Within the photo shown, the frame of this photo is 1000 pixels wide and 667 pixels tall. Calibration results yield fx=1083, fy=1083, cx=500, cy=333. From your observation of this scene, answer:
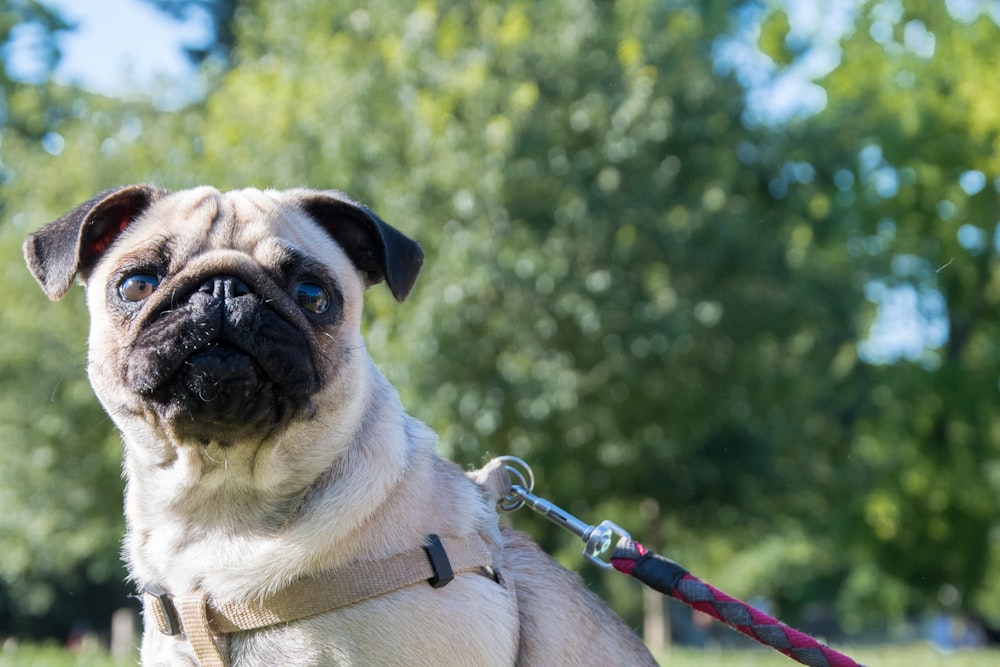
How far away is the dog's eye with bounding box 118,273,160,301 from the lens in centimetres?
377

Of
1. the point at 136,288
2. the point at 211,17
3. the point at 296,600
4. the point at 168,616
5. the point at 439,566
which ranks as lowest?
the point at 211,17

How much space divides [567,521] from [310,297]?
1.36 meters

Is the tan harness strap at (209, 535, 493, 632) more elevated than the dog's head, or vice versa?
the dog's head

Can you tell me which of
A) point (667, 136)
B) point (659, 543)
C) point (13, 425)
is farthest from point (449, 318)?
point (13, 425)

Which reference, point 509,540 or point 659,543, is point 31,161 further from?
point 509,540

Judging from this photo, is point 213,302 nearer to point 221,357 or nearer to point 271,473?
point 221,357

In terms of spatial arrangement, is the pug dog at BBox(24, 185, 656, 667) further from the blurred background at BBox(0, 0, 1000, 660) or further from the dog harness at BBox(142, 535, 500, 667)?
the blurred background at BBox(0, 0, 1000, 660)

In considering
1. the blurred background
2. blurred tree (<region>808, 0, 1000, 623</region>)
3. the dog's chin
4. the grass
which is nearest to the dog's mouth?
the dog's chin

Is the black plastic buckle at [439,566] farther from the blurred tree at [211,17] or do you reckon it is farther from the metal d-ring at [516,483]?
the blurred tree at [211,17]

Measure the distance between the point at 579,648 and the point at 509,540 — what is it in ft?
1.84

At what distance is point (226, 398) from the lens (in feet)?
11.8

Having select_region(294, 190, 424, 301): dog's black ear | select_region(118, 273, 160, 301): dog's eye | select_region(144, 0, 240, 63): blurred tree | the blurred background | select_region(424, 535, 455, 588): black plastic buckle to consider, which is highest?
select_region(294, 190, 424, 301): dog's black ear

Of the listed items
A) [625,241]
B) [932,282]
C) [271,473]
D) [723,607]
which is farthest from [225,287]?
[932,282]

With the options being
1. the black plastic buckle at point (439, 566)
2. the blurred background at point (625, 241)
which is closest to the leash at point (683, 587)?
the black plastic buckle at point (439, 566)
